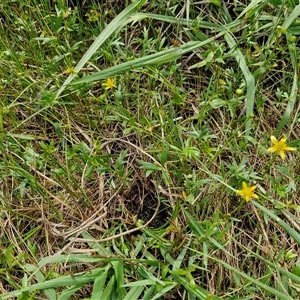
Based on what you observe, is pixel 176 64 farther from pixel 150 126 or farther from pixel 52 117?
pixel 52 117

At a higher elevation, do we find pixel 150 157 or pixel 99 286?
pixel 150 157

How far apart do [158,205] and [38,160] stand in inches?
14.4

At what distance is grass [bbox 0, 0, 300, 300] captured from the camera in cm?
119

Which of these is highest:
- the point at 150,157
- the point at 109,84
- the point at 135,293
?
the point at 109,84

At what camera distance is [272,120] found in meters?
1.44

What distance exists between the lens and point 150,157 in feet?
4.20

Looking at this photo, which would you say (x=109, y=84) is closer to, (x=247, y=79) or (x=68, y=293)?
(x=247, y=79)

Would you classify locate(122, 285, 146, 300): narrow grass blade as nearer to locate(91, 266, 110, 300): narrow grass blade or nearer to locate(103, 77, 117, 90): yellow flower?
locate(91, 266, 110, 300): narrow grass blade

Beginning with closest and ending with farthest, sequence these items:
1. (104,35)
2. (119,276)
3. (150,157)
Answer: (119,276) → (150,157) → (104,35)

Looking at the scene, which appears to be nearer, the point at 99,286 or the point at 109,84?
the point at 99,286

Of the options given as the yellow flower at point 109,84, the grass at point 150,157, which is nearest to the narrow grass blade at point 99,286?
the grass at point 150,157

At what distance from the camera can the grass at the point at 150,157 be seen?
1188 mm

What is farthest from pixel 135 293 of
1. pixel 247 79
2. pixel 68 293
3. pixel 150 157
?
pixel 247 79

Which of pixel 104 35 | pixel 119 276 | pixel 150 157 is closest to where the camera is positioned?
pixel 119 276
